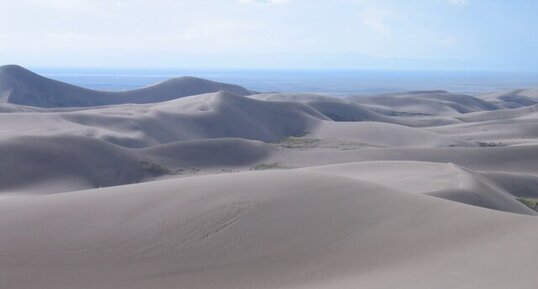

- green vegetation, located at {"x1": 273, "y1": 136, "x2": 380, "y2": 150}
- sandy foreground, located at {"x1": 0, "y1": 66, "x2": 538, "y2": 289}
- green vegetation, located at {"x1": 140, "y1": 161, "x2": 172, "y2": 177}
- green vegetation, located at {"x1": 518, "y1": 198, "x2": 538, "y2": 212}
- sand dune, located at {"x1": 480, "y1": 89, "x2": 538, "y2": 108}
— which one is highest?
sandy foreground, located at {"x1": 0, "y1": 66, "x2": 538, "y2": 289}

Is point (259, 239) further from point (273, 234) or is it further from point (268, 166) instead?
point (268, 166)

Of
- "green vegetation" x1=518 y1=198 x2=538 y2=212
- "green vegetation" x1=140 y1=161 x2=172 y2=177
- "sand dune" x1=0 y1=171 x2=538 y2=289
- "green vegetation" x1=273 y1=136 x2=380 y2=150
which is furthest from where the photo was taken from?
"green vegetation" x1=273 y1=136 x2=380 y2=150

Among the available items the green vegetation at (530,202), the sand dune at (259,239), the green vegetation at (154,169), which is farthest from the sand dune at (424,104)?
the sand dune at (259,239)

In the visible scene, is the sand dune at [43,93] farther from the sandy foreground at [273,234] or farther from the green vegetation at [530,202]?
the sandy foreground at [273,234]

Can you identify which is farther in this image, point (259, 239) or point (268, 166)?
point (268, 166)

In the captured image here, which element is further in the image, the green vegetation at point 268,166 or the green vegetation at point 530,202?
the green vegetation at point 268,166

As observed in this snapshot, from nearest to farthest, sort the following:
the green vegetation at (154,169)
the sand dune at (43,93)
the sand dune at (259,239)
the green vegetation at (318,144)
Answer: the sand dune at (259,239) < the green vegetation at (154,169) < the green vegetation at (318,144) < the sand dune at (43,93)

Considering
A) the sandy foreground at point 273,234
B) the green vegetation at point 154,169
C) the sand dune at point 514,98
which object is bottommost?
the green vegetation at point 154,169

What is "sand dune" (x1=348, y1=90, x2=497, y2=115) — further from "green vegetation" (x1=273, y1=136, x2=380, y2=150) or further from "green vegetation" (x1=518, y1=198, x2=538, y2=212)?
"green vegetation" (x1=518, y1=198, x2=538, y2=212)

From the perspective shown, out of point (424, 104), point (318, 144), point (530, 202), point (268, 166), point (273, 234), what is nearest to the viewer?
point (273, 234)

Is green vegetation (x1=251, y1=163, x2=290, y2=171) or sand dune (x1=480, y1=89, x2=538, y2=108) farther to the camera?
sand dune (x1=480, y1=89, x2=538, y2=108)

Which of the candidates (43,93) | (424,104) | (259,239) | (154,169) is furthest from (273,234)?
(424,104)

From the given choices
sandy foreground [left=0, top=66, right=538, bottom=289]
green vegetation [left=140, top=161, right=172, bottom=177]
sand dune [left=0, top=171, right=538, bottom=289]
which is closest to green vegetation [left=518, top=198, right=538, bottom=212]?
sandy foreground [left=0, top=66, right=538, bottom=289]
